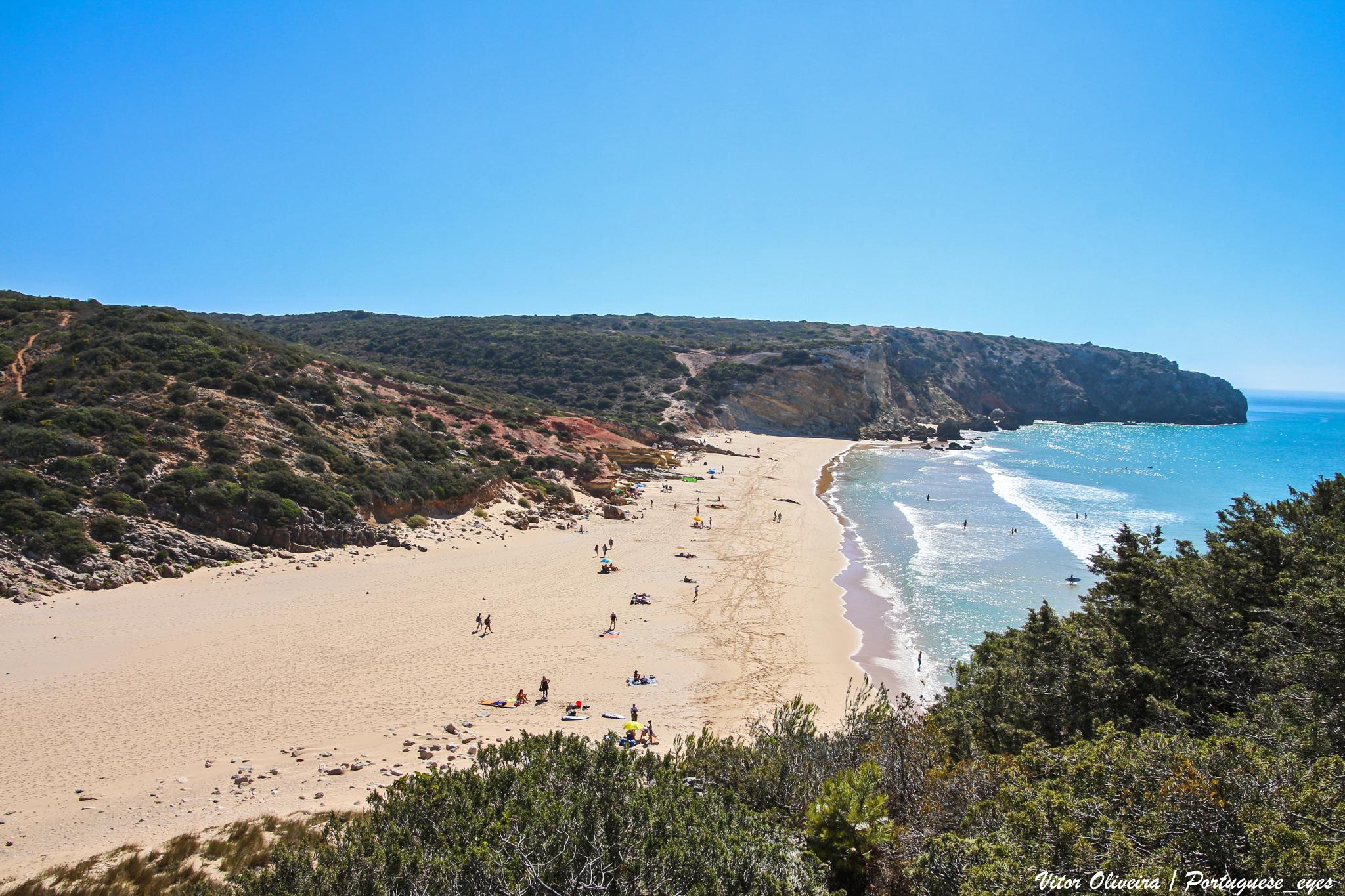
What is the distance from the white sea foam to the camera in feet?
105

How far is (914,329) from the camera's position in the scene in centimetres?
11219

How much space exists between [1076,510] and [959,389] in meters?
63.3

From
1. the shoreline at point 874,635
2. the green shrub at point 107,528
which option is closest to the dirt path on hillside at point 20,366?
the green shrub at point 107,528

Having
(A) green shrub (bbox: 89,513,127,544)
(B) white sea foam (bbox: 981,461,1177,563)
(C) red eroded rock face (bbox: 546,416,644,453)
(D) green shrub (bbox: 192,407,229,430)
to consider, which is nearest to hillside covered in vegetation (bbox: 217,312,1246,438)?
(C) red eroded rock face (bbox: 546,416,644,453)

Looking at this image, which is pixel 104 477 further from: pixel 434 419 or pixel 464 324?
pixel 464 324

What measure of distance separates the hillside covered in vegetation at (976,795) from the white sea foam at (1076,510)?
65.5 feet

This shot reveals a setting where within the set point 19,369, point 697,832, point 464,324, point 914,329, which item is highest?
point 914,329

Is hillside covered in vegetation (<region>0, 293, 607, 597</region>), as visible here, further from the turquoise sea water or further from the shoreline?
the turquoise sea water

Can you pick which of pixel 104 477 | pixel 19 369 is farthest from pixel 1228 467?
pixel 19 369

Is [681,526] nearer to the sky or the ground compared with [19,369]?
nearer to the ground

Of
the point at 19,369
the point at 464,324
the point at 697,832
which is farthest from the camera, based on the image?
the point at 464,324

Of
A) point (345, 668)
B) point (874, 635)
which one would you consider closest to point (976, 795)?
point (874, 635)

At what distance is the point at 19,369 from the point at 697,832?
32393 mm

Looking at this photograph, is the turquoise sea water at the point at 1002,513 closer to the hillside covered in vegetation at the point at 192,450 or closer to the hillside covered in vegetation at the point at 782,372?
the hillside covered in vegetation at the point at 782,372
